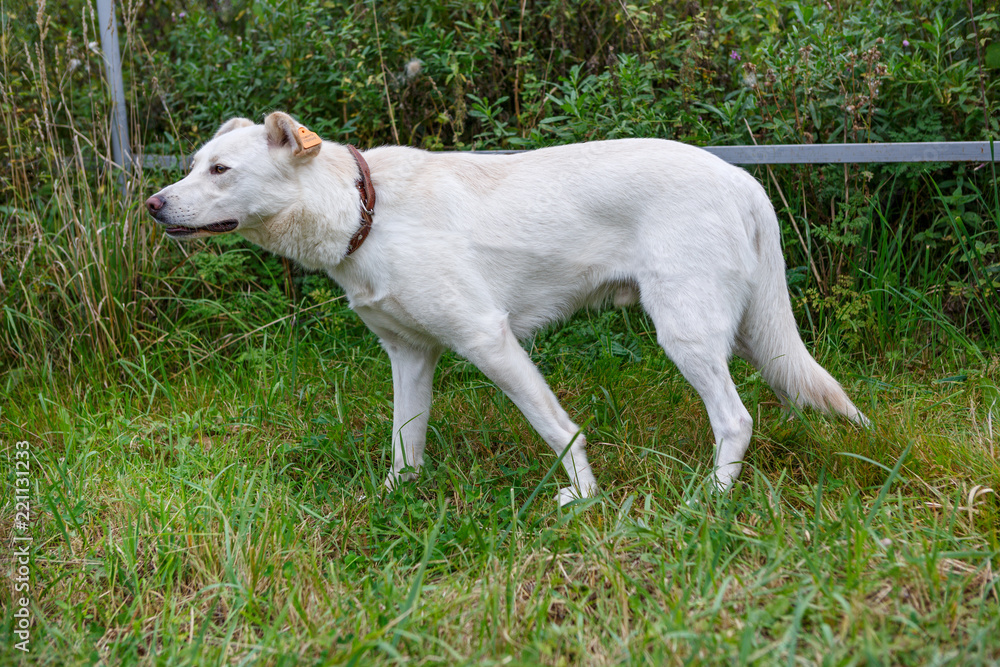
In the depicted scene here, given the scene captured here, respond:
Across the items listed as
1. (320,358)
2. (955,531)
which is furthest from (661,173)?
(320,358)

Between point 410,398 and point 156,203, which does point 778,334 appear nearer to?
point 410,398

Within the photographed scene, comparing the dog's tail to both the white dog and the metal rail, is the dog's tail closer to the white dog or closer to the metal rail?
the white dog

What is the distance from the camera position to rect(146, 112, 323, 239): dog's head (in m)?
2.83

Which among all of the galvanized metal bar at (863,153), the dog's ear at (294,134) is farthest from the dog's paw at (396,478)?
the galvanized metal bar at (863,153)

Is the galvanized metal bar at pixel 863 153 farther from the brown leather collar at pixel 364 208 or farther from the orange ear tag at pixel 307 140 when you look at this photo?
the orange ear tag at pixel 307 140

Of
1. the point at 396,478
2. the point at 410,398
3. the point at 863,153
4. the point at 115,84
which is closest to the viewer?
the point at 396,478

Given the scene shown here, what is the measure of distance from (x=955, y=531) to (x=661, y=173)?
4.78 ft

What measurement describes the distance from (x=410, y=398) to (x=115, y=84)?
102 inches

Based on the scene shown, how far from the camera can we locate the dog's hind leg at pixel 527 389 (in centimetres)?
278

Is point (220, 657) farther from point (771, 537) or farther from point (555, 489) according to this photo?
point (771, 537)

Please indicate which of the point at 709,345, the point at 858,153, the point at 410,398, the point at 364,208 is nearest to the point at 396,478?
the point at 410,398

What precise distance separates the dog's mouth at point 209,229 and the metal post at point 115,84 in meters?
1.60

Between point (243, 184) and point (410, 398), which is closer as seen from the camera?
point (243, 184)

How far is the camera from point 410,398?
3.19 m
